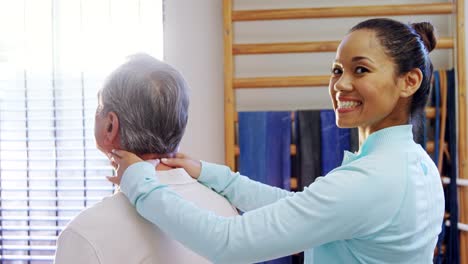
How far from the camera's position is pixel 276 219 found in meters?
0.97

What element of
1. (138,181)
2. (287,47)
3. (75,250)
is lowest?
(75,250)

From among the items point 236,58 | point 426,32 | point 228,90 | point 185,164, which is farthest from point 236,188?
point 236,58

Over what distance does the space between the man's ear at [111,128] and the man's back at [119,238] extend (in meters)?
0.11

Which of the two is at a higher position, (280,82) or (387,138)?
(280,82)

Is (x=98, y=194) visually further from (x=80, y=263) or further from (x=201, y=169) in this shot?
(x=80, y=263)

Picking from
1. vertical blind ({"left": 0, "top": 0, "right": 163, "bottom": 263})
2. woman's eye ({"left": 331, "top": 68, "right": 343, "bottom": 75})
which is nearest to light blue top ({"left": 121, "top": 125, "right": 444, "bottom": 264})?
woman's eye ({"left": 331, "top": 68, "right": 343, "bottom": 75})

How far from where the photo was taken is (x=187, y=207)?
982 millimetres

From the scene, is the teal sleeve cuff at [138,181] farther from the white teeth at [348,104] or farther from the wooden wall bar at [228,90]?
the wooden wall bar at [228,90]

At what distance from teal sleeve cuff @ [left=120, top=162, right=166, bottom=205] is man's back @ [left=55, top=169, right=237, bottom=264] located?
3 centimetres

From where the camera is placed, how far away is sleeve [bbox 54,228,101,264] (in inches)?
35.4

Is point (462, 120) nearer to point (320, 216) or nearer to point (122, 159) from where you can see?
Answer: point (320, 216)

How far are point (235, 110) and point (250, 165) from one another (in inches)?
10.4

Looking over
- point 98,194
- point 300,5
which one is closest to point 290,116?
point 300,5

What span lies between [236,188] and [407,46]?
52 centimetres
